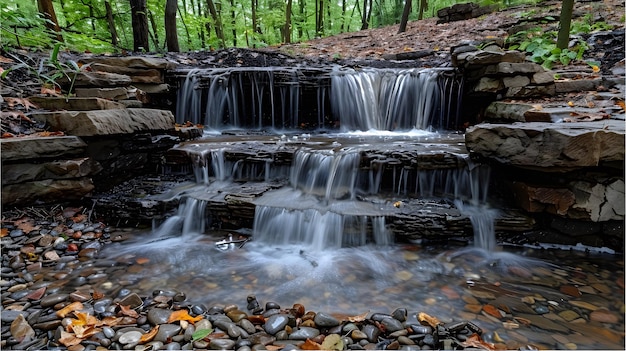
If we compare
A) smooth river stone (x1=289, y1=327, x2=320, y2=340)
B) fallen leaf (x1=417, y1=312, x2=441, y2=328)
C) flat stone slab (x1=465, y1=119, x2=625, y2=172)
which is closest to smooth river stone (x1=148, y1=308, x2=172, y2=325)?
smooth river stone (x1=289, y1=327, x2=320, y2=340)

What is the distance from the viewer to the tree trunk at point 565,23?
663 cm

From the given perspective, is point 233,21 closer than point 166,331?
No

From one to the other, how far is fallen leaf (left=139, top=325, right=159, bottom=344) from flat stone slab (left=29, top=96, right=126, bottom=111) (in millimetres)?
3603

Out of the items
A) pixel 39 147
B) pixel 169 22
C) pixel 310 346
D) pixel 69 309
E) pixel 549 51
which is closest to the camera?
pixel 310 346

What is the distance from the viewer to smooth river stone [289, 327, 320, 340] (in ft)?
7.26

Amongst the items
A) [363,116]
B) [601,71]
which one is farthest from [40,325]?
[601,71]

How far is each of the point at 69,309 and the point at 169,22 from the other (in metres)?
9.67

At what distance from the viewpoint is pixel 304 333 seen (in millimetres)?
2244

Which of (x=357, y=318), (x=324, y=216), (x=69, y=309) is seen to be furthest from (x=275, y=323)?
(x=324, y=216)

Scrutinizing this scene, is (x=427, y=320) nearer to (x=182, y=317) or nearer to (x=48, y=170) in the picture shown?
(x=182, y=317)

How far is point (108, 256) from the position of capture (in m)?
3.53

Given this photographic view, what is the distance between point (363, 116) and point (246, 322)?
19.5ft

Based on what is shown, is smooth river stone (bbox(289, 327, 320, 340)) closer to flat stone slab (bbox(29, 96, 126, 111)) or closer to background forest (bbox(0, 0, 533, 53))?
flat stone slab (bbox(29, 96, 126, 111))

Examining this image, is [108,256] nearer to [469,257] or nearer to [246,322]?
[246,322]
